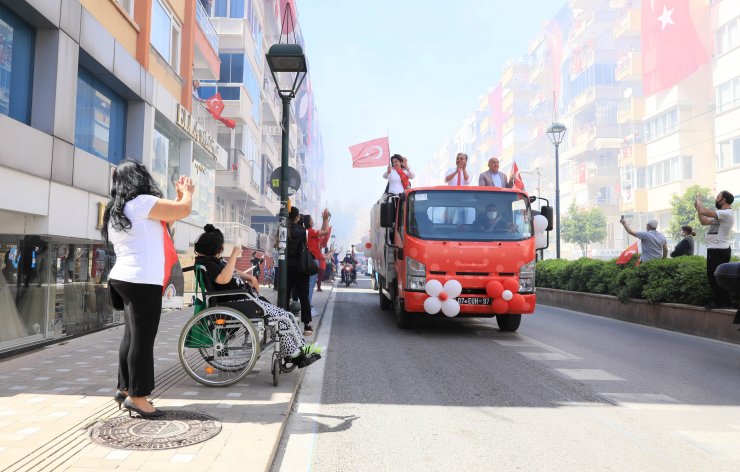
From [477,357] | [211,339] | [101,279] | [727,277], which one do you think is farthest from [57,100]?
[727,277]

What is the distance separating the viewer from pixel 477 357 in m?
7.38

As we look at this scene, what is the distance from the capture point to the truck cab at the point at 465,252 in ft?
28.8

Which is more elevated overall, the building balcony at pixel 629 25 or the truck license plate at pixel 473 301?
the building balcony at pixel 629 25

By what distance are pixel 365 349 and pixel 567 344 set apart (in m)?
3.05

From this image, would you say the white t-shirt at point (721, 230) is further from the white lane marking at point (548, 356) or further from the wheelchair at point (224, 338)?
the wheelchair at point (224, 338)

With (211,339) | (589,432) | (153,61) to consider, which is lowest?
(589,432)

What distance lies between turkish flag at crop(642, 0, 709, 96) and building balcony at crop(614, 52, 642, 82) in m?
5.64

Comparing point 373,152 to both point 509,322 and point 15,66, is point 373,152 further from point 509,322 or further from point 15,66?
point 15,66

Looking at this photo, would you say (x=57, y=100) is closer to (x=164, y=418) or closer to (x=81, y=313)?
(x=81, y=313)

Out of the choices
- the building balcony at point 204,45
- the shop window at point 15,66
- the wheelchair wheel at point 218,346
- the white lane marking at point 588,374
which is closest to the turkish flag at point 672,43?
the building balcony at point 204,45

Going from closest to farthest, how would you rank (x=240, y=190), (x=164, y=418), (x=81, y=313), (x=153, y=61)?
1. (x=164, y=418)
2. (x=81, y=313)
3. (x=153, y=61)
4. (x=240, y=190)

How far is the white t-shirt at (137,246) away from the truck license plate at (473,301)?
553 centimetres

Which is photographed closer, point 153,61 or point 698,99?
point 153,61

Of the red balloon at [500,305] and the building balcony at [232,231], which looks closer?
→ the red balloon at [500,305]
